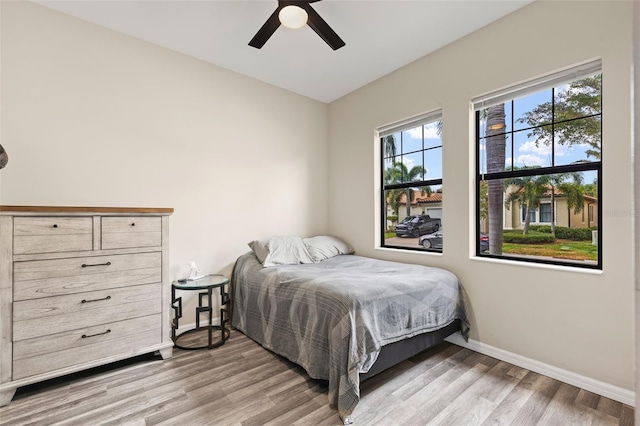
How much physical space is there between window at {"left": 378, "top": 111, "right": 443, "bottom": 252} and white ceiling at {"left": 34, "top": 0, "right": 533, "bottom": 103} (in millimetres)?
695

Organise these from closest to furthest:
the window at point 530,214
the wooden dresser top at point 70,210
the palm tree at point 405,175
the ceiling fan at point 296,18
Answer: the wooden dresser top at point 70,210 < the ceiling fan at point 296,18 < the window at point 530,214 < the palm tree at point 405,175

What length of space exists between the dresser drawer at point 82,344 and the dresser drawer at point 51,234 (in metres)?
0.54

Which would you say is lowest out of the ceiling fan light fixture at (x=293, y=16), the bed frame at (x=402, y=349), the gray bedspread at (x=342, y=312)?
the bed frame at (x=402, y=349)

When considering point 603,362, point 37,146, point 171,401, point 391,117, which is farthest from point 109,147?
point 603,362

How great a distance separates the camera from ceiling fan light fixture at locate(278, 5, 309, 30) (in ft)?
6.35

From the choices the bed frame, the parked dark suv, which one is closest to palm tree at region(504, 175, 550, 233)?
the parked dark suv

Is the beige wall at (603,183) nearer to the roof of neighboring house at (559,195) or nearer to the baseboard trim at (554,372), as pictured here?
the baseboard trim at (554,372)

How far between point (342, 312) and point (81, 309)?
5.56 feet

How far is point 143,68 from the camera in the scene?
8.49ft

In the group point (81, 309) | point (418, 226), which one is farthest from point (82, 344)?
point (418, 226)

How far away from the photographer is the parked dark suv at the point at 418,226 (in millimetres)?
2926

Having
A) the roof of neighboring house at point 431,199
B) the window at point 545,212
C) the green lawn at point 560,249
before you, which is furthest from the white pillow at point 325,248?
the window at point 545,212

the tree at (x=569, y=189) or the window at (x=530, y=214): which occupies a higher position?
the tree at (x=569, y=189)

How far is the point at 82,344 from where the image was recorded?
6.08 ft
